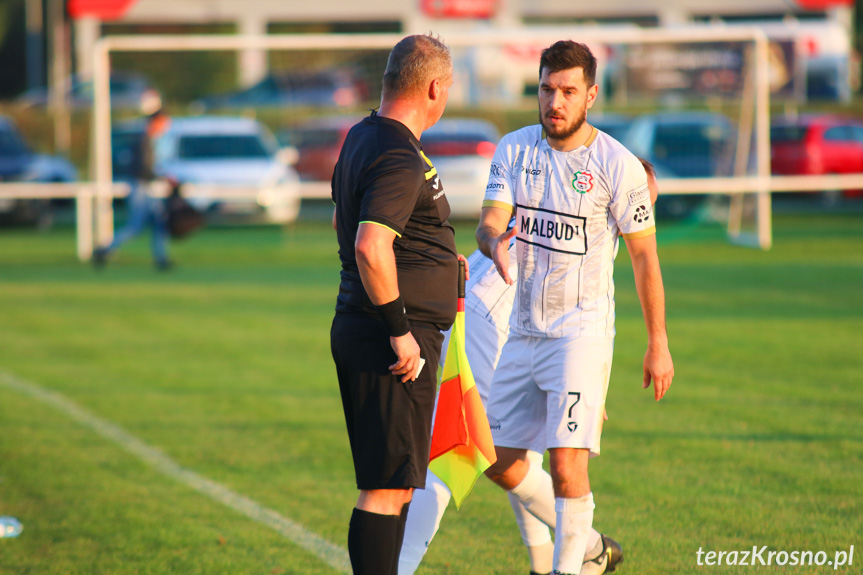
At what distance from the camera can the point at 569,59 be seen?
4066mm

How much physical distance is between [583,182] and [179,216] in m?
12.4

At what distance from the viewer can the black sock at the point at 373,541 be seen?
3676mm

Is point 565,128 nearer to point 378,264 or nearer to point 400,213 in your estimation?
point 400,213

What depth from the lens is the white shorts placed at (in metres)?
4.03

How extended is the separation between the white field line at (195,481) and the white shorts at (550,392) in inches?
39.2

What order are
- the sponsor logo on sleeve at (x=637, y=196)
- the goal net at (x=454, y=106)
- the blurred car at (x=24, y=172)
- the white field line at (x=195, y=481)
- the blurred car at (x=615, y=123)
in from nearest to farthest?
the sponsor logo on sleeve at (x=637, y=196), the white field line at (x=195, y=481), the goal net at (x=454, y=106), the blurred car at (x=615, y=123), the blurred car at (x=24, y=172)

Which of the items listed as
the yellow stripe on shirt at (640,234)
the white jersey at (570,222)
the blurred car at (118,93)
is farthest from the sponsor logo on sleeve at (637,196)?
the blurred car at (118,93)

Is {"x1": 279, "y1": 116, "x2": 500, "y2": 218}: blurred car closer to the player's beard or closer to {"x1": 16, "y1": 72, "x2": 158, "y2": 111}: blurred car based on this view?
{"x1": 16, "y1": 72, "x2": 158, "y2": 111}: blurred car

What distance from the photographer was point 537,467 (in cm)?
442

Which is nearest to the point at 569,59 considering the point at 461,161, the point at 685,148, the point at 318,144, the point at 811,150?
the point at 685,148

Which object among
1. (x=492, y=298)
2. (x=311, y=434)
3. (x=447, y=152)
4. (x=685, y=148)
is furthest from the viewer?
(x=447, y=152)

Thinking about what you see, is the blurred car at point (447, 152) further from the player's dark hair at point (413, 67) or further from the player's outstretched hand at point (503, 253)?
the player's dark hair at point (413, 67)

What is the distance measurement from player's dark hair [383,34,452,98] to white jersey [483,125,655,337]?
0.71 m

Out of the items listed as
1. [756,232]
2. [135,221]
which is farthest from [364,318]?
[756,232]
